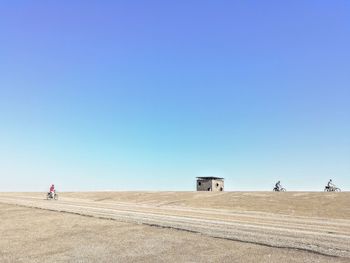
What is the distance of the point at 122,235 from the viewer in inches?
773

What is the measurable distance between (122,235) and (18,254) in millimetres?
4624

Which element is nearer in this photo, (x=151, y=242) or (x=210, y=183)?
(x=151, y=242)

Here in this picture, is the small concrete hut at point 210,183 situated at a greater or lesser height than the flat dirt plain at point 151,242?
greater

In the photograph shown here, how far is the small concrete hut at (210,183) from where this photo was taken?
79.6 meters

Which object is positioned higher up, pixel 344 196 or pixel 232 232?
pixel 344 196

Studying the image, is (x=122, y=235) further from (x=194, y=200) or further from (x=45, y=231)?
(x=194, y=200)

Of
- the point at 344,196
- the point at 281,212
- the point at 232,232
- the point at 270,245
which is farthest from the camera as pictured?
the point at 344,196

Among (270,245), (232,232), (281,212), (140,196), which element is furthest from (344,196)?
(270,245)

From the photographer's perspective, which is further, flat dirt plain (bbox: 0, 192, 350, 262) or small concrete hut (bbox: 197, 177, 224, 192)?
small concrete hut (bbox: 197, 177, 224, 192)

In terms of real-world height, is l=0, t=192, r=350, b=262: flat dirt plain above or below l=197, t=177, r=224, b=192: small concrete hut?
below

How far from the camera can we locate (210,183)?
79875mm

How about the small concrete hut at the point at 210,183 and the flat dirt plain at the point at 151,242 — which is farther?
the small concrete hut at the point at 210,183

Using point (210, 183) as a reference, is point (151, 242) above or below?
below

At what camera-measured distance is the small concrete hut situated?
79.6 metres
